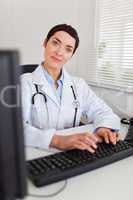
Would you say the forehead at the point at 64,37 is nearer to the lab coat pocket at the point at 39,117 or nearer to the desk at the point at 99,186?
the lab coat pocket at the point at 39,117

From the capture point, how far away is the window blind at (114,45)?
1.91 meters

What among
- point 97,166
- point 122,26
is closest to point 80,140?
point 97,166

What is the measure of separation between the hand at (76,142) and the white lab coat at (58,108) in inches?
8.3

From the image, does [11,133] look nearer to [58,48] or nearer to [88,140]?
[88,140]

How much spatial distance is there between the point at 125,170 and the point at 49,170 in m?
0.28

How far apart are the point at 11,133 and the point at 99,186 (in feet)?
1.35

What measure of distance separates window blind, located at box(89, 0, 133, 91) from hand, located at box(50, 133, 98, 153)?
97 centimetres

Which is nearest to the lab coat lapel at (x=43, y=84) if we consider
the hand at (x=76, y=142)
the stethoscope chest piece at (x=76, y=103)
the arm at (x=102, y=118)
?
the stethoscope chest piece at (x=76, y=103)

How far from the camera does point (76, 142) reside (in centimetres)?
94

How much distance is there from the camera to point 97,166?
83 centimetres

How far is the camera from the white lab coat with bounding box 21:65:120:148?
1.32 metres

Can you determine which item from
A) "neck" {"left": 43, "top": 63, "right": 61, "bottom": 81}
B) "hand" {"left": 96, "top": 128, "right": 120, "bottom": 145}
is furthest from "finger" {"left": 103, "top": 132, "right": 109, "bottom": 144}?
"neck" {"left": 43, "top": 63, "right": 61, "bottom": 81}

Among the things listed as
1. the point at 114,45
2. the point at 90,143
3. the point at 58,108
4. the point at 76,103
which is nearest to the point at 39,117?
the point at 58,108

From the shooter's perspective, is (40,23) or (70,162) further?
(40,23)
